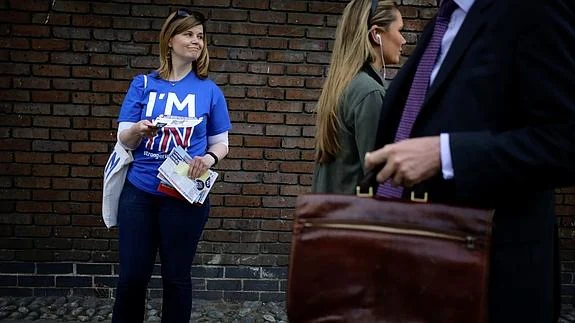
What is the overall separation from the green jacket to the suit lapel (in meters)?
1.09

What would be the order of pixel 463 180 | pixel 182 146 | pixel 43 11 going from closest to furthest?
pixel 463 180 < pixel 182 146 < pixel 43 11

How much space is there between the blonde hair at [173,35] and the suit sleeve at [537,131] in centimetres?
249

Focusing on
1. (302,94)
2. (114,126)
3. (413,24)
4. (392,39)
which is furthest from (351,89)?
(114,126)

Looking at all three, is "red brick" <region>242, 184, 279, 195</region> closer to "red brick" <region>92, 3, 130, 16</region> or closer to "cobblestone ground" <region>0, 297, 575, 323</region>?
"cobblestone ground" <region>0, 297, 575, 323</region>

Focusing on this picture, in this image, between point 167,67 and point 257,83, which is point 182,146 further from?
point 257,83

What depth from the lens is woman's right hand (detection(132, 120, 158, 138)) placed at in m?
3.18

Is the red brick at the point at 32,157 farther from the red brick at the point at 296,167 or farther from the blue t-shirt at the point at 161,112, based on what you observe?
the red brick at the point at 296,167

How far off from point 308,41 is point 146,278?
2.31 meters

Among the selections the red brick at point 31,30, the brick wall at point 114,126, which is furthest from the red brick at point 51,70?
the red brick at point 31,30

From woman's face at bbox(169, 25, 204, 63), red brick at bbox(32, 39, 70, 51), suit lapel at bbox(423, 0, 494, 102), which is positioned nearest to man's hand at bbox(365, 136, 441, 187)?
suit lapel at bbox(423, 0, 494, 102)

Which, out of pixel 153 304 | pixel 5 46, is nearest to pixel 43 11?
pixel 5 46

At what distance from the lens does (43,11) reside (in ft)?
15.6

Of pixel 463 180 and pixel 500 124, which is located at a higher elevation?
pixel 500 124

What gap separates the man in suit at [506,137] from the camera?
128 cm
